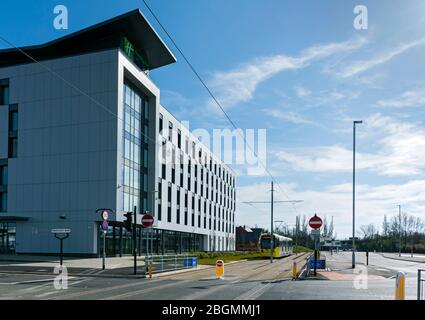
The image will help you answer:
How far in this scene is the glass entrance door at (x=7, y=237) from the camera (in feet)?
169

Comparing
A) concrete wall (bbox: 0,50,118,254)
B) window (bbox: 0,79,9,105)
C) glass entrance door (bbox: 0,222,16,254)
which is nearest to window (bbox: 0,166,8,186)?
concrete wall (bbox: 0,50,118,254)

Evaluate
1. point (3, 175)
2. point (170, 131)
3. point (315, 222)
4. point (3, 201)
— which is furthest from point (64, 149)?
point (315, 222)

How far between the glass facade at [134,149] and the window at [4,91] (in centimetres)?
1287

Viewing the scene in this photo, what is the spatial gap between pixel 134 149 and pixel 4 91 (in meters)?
15.5

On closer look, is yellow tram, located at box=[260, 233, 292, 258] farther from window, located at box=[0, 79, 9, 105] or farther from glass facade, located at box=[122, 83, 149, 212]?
window, located at box=[0, 79, 9, 105]

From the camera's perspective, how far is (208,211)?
89.1 m

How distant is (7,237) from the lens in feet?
170

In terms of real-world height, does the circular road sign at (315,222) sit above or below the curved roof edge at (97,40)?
below

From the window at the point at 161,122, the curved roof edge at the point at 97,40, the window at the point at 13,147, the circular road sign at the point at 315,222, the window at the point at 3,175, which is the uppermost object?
the curved roof edge at the point at 97,40

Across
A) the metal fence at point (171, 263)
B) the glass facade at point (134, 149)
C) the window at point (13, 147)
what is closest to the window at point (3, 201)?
the window at point (13, 147)

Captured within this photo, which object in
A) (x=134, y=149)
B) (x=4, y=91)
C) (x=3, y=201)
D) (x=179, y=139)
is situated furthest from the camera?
(x=179, y=139)

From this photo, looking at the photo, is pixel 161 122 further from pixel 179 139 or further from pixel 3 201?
pixel 3 201

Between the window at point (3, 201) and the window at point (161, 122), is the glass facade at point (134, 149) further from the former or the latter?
the window at point (3, 201)
